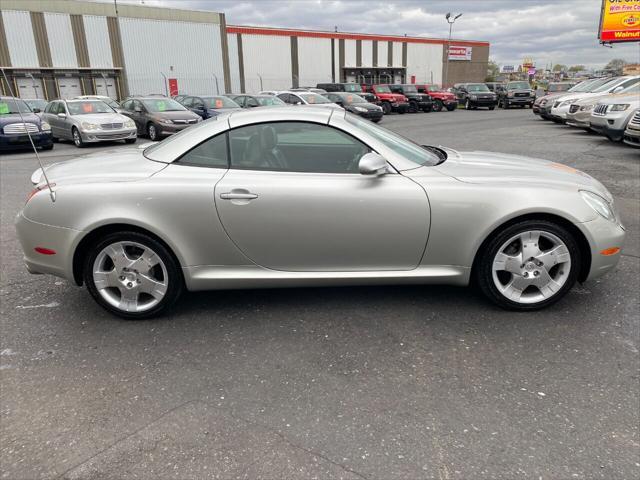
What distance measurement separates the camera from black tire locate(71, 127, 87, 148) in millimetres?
14883

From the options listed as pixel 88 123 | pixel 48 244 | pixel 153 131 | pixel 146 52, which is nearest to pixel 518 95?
pixel 153 131

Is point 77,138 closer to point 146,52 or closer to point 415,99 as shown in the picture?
point 415,99

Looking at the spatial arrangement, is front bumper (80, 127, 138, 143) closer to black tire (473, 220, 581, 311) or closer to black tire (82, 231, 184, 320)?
black tire (82, 231, 184, 320)

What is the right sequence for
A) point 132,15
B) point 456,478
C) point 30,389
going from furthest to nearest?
point 132,15, point 30,389, point 456,478

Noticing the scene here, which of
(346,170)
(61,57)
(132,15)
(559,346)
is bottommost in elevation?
(559,346)

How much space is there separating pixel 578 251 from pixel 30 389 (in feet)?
12.1

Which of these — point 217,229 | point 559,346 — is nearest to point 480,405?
point 559,346

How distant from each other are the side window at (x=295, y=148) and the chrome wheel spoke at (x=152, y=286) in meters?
1.02

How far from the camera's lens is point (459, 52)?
66.4 m

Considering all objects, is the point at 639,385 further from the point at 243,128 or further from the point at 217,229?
the point at 243,128

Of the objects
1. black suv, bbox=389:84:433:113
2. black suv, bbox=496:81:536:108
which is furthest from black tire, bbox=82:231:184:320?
black suv, bbox=496:81:536:108

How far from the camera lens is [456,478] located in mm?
2139

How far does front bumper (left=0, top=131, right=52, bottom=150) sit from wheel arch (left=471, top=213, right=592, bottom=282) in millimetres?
13780

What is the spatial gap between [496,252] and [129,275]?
8.69 feet
